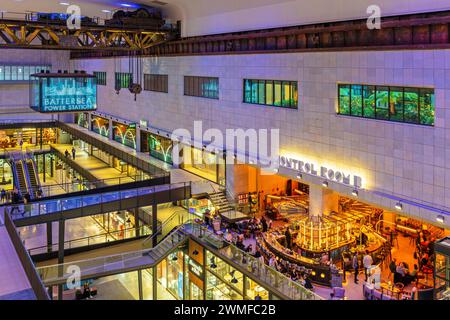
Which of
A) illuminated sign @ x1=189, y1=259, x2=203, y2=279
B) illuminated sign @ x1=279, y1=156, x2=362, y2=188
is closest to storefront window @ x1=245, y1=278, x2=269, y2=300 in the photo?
illuminated sign @ x1=189, y1=259, x2=203, y2=279

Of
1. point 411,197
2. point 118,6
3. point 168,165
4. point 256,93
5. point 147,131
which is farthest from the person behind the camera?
point 147,131

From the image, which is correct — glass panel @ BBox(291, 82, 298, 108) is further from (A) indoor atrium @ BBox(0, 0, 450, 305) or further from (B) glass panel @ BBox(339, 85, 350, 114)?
(B) glass panel @ BBox(339, 85, 350, 114)

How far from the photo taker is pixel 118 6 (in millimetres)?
30156

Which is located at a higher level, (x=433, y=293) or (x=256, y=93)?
(x=256, y=93)

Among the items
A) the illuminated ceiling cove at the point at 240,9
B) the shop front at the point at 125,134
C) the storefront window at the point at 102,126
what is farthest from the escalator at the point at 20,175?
the illuminated ceiling cove at the point at 240,9

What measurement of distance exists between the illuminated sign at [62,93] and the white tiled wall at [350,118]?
7054 mm

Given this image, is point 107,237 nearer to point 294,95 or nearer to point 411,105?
point 294,95

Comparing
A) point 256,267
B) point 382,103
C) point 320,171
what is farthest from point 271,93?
point 256,267

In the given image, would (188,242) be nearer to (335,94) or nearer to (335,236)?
(335,236)

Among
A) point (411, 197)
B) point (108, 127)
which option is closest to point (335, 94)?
point (411, 197)

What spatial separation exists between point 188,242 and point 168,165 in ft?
45.9

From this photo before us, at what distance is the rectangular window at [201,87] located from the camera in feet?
93.4

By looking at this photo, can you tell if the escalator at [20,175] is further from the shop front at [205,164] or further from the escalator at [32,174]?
the shop front at [205,164]

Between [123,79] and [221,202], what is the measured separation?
18.6 m
